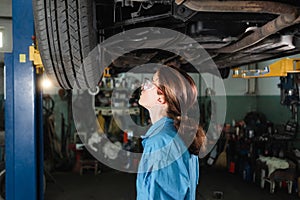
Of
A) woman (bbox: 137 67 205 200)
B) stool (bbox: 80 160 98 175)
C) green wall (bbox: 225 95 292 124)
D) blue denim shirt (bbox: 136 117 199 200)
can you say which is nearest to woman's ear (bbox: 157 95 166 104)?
woman (bbox: 137 67 205 200)

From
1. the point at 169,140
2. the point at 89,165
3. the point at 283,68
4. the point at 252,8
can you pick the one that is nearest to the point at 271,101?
the point at 89,165

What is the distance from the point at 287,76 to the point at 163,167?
3.35 metres

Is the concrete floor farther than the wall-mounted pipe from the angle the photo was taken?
Yes

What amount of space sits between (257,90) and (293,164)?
2.78 metres

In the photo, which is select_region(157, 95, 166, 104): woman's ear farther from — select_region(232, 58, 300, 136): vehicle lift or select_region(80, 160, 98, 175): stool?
select_region(80, 160, 98, 175): stool

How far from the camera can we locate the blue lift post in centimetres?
246

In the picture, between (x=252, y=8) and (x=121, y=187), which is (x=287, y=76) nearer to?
(x=121, y=187)

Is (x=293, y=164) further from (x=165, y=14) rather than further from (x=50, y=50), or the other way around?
(x=50, y=50)

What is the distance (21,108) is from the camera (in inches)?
98.3

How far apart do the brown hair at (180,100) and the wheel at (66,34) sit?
0.43 m

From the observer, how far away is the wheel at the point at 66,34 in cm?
146

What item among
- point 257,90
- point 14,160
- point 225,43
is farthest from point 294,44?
point 257,90

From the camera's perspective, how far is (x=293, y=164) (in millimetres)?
4246

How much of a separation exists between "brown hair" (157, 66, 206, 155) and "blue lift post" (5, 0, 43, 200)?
58.1 inches
